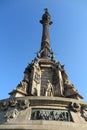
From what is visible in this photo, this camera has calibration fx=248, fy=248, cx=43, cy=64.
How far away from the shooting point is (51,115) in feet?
42.8

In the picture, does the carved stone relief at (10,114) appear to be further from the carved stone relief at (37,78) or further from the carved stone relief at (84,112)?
the carved stone relief at (37,78)

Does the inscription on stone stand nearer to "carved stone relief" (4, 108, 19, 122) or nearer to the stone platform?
the stone platform

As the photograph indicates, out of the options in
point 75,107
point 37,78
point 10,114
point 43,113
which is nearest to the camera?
point 43,113

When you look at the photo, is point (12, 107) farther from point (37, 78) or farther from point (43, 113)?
point (37, 78)

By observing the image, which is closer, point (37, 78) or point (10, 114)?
point (10, 114)

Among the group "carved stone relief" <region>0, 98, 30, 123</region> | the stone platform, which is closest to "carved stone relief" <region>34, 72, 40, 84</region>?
the stone platform

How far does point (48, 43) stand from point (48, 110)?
18350mm

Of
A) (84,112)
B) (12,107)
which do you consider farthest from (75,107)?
(12,107)

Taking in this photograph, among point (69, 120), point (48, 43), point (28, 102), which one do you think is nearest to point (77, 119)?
point (69, 120)

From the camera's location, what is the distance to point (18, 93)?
69.0ft

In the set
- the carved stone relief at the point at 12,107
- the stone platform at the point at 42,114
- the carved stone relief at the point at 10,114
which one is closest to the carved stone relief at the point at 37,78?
the stone platform at the point at 42,114

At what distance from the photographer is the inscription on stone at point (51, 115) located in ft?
42.2

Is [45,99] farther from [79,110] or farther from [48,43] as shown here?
[48,43]

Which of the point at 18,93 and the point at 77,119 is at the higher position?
the point at 18,93
